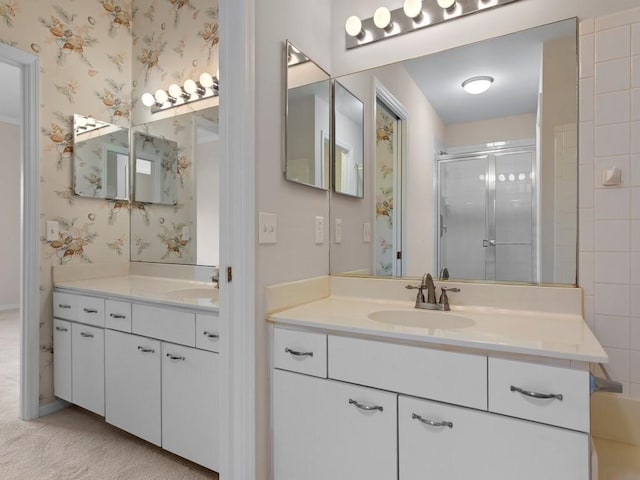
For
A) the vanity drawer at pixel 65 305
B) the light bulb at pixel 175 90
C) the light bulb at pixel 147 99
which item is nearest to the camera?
the vanity drawer at pixel 65 305

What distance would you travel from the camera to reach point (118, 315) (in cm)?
191

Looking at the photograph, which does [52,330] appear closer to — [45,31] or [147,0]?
[45,31]

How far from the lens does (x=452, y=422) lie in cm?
106

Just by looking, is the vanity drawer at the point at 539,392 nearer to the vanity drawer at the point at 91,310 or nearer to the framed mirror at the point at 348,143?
the framed mirror at the point at 348,143

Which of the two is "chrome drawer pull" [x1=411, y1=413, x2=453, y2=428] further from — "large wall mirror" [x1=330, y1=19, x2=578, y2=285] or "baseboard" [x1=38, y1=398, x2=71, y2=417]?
"baseboard" [x1=38, y1=398, x2=71, y2=417]

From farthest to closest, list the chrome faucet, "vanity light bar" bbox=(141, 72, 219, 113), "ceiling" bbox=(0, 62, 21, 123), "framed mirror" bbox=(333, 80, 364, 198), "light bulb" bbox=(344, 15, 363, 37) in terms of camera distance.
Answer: "ceiling" bbox=(0, 62, 21, 123)
"vanity light bar" bbox=(141, 72, 219, 113)
"framed mirror" bbox=(333, 80, 364, 198)
"light bulb" bbox=(344, 15, 363, 37)
the chrome faucet

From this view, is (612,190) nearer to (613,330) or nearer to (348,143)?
(613,330)

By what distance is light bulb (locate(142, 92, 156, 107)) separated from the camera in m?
2.63

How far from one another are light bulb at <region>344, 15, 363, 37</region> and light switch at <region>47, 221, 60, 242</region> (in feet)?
6.77

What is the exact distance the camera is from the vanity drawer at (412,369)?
104cm

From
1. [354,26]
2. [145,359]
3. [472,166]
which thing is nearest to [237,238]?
[145,359]

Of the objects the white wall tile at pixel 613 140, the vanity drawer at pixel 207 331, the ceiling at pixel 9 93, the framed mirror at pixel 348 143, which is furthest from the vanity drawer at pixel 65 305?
the white wall tile at pixel 613 140

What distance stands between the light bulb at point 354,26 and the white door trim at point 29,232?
1854 millimetres

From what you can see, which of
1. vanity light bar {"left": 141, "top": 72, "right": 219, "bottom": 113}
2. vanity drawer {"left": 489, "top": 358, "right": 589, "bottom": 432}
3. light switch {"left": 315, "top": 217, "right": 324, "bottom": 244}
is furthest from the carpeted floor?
vanity light bar {"left": 141, "top": 72, "right": 219, "bottom": 113}
